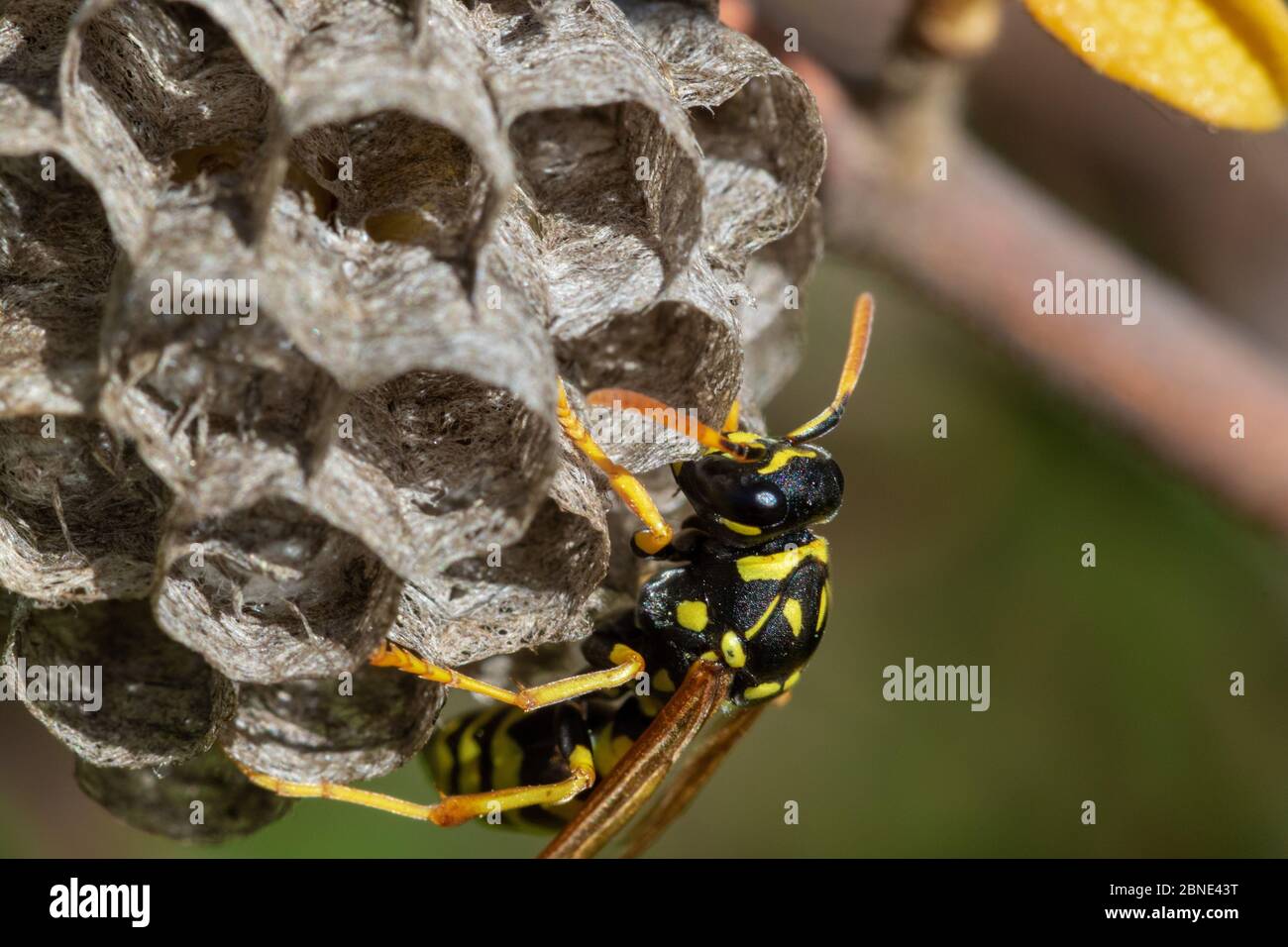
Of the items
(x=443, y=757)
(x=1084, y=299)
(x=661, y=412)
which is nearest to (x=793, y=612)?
(x=661, y=412)

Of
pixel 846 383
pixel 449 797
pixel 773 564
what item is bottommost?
pixel 449 797

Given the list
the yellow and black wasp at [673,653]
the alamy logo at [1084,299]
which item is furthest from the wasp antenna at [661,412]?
the alamy logo at [1084,299]

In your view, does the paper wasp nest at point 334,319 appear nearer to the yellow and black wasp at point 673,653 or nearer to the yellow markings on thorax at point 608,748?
the yellow and black wasp at point 673,653

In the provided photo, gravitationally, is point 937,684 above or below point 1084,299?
below

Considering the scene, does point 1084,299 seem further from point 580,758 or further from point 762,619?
point 580,758

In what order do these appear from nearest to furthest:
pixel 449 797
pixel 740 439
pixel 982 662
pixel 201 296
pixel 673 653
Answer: pixel 201 296 → pixel 740 439 → pixel 449 797 → pixel 673 653 → pixel 982 662
